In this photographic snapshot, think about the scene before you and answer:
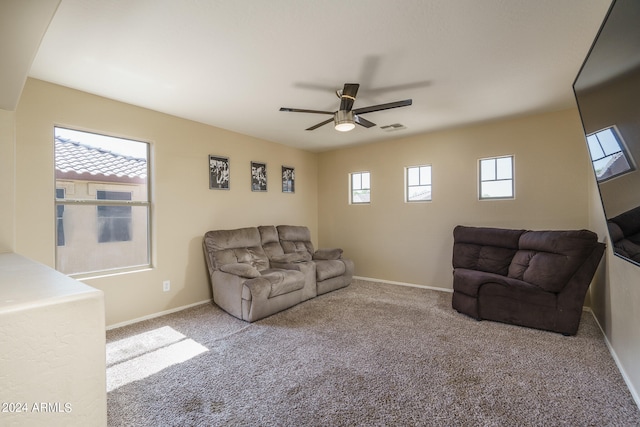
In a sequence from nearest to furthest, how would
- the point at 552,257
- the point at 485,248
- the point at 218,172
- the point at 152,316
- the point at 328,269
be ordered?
the point at 552,257 < the point at 152,316 < the point at 485,248 < the point at 218,172 < the point at 328,269

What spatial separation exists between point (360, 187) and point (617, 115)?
4250mm

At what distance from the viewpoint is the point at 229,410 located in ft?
6.01

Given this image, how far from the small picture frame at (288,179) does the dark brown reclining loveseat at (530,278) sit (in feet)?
10.2

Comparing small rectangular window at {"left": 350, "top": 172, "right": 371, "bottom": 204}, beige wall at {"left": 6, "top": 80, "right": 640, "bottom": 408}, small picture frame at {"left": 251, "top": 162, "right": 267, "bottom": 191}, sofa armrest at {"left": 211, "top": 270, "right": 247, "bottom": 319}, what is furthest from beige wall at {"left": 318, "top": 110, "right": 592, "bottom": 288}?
sofa armrest at {"left": 211, "top": 270, "right": 247, "bottom": 319}

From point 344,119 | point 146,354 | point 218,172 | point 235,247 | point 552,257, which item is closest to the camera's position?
point 146,354

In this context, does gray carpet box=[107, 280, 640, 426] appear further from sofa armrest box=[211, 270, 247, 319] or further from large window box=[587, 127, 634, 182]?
large window box=[587, 127, 634, 182]

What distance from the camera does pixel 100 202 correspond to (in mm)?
3189

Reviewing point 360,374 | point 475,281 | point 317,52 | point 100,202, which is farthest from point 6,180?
point 475,281

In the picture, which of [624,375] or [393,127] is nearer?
[624,375]

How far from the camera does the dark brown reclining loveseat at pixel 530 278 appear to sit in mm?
2869

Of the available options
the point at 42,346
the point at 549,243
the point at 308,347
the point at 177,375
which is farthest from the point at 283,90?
the point at 549,243

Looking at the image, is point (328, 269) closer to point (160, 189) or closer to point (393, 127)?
point (393, 127)

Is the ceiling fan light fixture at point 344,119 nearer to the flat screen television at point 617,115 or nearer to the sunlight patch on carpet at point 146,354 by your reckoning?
the flat screen television at point 617,115

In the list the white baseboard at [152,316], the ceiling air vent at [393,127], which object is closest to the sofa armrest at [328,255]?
the white baseboard at [152,316]
